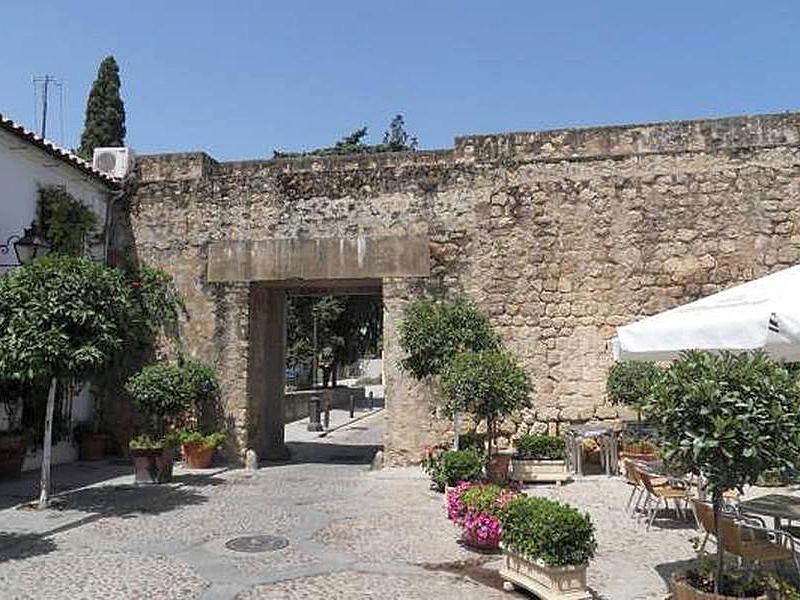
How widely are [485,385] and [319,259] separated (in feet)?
15.0

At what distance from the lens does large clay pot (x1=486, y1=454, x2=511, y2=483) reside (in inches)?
392

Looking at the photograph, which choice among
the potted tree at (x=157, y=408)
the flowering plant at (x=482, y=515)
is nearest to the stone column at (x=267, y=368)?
the potted tree at (x=157, y=408)

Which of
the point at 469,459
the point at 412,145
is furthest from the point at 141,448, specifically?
the point at 412,145

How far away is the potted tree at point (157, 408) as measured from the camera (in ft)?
35.0

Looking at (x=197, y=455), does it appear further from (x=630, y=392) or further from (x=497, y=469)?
(x=630, y=392)

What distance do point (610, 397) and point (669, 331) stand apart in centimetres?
573

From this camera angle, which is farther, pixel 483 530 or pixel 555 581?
pixel 483 530

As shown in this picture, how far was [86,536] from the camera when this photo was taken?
24.2ft

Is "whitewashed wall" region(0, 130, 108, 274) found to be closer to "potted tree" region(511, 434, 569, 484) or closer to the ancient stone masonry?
the ancient stone masonry

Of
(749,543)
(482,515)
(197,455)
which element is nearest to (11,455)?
(197,455)

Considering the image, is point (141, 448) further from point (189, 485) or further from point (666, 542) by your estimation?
point (666, 542)

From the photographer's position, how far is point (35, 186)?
1162cm

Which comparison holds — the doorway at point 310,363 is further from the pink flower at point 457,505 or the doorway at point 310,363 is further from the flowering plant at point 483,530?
the flowering plant at point 483,530

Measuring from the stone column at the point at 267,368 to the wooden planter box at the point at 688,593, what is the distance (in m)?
9.46
